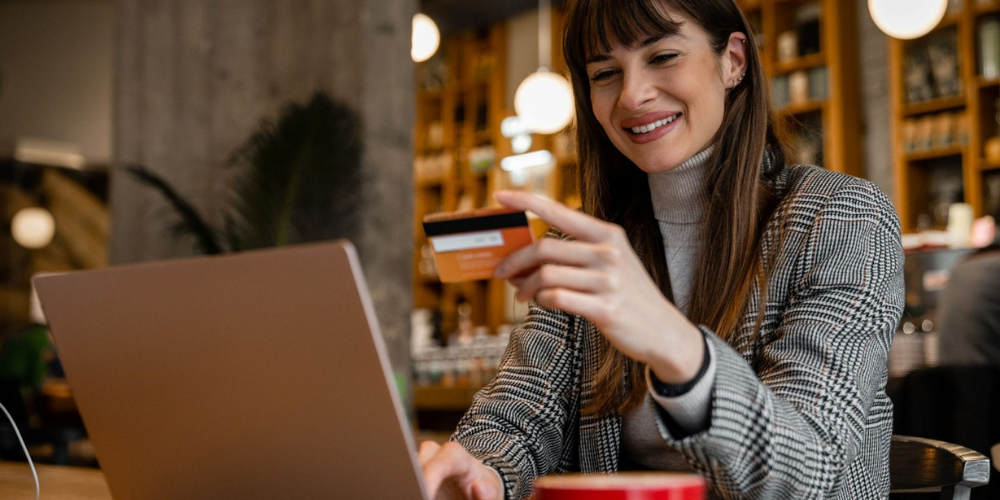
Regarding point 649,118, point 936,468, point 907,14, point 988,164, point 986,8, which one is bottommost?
point 936,468

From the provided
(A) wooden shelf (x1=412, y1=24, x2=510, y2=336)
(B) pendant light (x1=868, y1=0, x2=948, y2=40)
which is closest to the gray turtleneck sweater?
(B) pendant light (x1=868, y1=0, x2=948, y2=40)

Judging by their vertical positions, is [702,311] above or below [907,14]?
below

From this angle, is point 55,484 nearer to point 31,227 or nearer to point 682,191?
point 682,191

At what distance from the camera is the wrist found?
2.42 feet

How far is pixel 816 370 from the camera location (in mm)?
921

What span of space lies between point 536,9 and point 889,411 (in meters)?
7.12

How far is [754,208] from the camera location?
3.97 ft

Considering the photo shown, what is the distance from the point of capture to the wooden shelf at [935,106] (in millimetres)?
5453

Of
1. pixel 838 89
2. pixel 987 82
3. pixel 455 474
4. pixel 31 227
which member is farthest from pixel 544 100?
pixel 31 227

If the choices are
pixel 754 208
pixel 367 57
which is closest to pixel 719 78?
pixel 754 208

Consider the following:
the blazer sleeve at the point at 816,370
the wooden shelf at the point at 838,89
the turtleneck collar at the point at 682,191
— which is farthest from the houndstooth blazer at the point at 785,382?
the wooden shelf at the point at 838,89

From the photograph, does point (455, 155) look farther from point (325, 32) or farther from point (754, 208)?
point (754, 208)

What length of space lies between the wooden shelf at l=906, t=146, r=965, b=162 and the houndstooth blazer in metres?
4.70

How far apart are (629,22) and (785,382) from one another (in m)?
0.51
